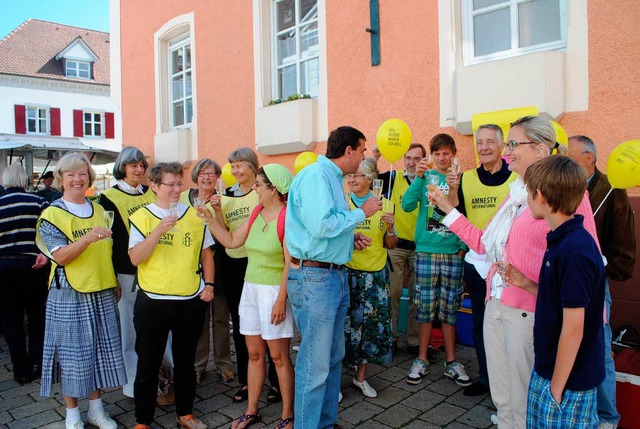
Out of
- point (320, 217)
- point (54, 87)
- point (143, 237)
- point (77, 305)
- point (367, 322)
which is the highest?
point (54, 87)

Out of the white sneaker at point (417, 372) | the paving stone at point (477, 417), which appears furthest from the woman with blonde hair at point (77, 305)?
the paving stone at point (477, 417)

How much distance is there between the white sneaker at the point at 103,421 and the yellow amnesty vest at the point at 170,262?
97cm

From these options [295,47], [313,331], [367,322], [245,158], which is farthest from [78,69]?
[313,331]

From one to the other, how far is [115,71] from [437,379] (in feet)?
32.0

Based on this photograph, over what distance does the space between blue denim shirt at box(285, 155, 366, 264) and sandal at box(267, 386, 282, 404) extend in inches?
52.4

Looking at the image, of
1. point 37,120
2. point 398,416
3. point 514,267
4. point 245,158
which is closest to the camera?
point 514,267

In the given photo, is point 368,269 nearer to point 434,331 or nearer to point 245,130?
point 434,331

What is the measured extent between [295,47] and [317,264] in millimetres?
5343

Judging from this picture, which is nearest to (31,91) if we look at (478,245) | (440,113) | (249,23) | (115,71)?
(115,71)

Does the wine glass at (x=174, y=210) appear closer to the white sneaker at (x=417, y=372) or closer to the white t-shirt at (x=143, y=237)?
the white t-shirt at (x=143, y=237)

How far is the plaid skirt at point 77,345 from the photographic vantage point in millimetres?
3281

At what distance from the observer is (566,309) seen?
1.89 m

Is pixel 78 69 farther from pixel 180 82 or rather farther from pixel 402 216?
pixel 402 216

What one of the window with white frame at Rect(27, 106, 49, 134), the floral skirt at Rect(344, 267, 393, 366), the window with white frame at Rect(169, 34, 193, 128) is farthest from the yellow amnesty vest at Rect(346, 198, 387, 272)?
the window with white frame at Rect(27, 106, 49, 134)
